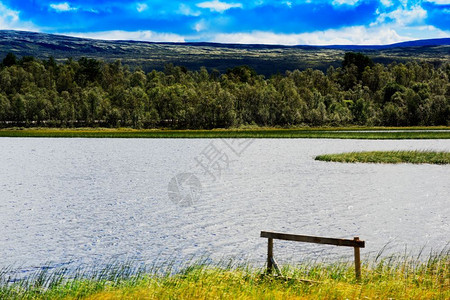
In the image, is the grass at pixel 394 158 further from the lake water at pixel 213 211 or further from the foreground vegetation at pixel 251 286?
the foreground vegetation at pixel 251 286

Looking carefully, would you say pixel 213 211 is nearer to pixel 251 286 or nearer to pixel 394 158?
pixel 251 286

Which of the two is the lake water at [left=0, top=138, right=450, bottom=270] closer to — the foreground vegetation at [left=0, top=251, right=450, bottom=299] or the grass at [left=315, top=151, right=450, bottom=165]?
the grass at [left=315, top=151, right=450, bottom=165]

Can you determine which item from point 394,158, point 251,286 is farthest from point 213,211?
point 394,158

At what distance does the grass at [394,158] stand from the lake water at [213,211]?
2.69 m

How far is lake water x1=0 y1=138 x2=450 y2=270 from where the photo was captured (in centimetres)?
2489

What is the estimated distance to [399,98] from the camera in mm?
191750

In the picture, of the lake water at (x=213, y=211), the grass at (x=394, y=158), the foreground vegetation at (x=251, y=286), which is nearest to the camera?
the foreground vegetation at (x=251, y=286)

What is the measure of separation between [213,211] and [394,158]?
125ft

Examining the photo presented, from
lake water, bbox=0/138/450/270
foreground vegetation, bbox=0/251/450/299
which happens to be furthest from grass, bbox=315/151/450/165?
foreground vegetation, bbox=0/251/450/299

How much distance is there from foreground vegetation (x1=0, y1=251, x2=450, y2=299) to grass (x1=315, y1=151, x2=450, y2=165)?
4757 centimetres

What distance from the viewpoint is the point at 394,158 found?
66.4m

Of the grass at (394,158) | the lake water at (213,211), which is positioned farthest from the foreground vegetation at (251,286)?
the grass at (394,158)

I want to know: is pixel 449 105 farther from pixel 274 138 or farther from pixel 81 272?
pixel 81 272

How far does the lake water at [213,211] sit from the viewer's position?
2489cm
